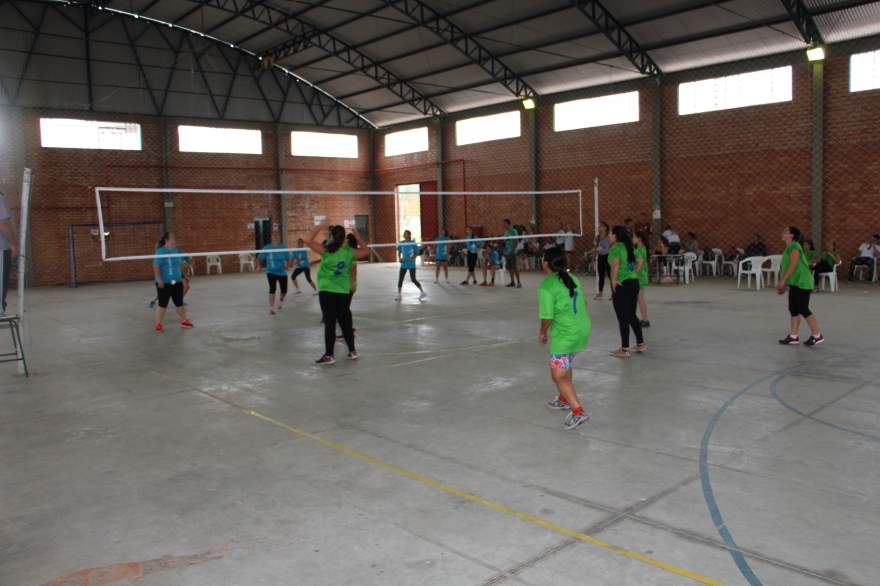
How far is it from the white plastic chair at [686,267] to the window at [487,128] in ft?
29.8

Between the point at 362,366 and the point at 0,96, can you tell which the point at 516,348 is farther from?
the point at 0,96

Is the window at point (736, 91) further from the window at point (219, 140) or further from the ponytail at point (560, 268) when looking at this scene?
the window at point (219, 140)

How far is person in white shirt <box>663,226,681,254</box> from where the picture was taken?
20188 millimetres

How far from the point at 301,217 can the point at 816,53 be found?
19.8m

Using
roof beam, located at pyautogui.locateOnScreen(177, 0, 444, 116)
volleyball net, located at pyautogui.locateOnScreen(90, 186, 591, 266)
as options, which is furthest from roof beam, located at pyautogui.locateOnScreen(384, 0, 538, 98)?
roof beam, located at pyautogui.locateOnScreen(177, 0, 444, 116)

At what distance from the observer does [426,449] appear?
545cm

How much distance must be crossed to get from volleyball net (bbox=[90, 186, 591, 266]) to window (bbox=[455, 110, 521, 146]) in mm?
2312

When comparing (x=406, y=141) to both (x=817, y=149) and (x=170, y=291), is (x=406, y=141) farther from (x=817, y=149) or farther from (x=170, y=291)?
(x=170, y=291)

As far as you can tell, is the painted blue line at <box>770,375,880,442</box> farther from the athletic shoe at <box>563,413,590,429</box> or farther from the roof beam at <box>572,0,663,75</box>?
the roof beam at <box>572,0,663,75</box>

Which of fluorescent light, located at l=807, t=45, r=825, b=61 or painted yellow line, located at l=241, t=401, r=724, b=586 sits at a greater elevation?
fluorescent light, located at l=807, t=45, r=825, b=61

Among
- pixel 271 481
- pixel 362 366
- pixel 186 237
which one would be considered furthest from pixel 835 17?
pixel 186 237

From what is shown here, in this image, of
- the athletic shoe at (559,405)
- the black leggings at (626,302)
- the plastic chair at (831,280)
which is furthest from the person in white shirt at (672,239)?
the athletic shoe at (559,405)

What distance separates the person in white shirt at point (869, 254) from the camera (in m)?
17.5

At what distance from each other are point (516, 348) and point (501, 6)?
1394 cm
